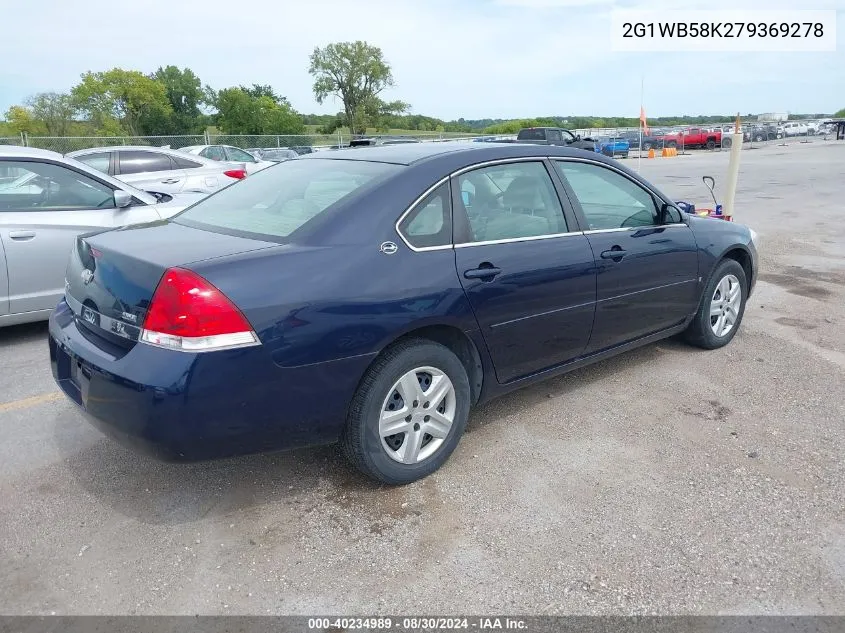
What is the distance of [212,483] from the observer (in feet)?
10.6

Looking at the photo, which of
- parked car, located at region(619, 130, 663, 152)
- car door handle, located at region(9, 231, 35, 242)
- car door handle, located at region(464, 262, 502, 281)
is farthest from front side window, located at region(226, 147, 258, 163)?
parked car, located at region(619, 130, 663, 152)

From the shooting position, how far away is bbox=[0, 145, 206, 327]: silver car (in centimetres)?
517

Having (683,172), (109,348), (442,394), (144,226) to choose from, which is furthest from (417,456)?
(683,172)

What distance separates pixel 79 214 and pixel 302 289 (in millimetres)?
3820

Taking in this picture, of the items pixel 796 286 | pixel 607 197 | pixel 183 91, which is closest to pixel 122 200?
pixel 607 197

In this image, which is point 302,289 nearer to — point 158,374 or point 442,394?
point 158,374

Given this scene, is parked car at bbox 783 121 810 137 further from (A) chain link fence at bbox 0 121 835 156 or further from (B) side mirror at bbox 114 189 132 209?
(B) side mirror at bbox 114 189 132 209

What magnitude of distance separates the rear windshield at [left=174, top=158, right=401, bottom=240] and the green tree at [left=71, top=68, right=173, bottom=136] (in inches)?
2901

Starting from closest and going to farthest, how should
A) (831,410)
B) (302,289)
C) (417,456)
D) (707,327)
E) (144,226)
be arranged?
(302,289) < (417,456) < (144,226) < (831,410) < (707,327)

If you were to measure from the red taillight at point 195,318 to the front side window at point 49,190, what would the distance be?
11.8 feet

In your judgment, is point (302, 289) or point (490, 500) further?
point (490, 500)

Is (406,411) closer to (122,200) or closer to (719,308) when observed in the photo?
(719,308)

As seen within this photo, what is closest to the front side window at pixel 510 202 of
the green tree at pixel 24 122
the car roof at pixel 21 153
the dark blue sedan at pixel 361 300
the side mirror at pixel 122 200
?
the dark blue sedan at pixel 361 300

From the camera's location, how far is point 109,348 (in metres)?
2.78
